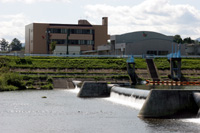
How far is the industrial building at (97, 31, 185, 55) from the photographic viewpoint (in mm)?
121375

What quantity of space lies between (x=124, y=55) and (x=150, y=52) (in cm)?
1020

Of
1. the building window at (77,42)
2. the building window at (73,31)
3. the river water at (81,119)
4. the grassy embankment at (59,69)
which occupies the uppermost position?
the building window at (73,31)

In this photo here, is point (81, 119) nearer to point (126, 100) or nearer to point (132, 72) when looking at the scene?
point (126, 100)

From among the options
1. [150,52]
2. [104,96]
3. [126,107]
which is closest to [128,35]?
[150,52]

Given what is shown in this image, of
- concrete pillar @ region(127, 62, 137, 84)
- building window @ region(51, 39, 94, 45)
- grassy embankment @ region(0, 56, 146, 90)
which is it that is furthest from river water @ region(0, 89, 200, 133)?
building window @ region(51, 39, 94, 45)

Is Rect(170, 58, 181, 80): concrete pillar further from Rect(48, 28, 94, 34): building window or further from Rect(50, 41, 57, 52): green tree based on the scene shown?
Rect(48, 28, 94, 34): building window

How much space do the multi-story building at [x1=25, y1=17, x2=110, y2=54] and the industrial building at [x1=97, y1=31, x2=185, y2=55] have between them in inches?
986

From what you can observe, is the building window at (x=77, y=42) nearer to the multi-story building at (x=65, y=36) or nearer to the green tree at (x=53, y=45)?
the multi-story building at (x=65, y=36)

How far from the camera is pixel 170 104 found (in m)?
41.7

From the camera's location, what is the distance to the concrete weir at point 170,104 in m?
41.6

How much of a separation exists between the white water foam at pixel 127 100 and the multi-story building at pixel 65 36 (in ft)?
290

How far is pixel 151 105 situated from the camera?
4172 cm

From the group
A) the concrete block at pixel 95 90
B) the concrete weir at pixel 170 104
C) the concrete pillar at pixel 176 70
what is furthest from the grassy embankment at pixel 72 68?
the concrete weir at pixel 170 104

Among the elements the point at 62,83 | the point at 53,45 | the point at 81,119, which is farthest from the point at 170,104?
the point at 53,45
